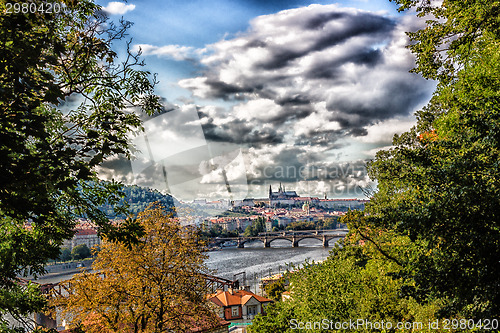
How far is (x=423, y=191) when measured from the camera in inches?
258

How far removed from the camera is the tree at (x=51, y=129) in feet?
10.6

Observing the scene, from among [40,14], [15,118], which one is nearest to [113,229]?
[15,118]

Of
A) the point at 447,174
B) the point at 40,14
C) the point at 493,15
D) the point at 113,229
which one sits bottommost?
the point at 113,229

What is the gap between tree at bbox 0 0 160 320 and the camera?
323cm

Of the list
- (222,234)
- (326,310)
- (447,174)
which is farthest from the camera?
(222,234)

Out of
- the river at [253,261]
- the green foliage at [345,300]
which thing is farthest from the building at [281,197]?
the green foliage at [345,300]

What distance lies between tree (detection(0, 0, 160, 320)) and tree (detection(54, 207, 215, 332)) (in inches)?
176

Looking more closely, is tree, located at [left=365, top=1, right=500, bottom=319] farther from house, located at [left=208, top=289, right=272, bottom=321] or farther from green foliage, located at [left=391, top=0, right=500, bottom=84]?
house, located at [left=208, top=289, right=272, bottom=321]

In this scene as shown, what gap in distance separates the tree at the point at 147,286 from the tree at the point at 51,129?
14.7ft

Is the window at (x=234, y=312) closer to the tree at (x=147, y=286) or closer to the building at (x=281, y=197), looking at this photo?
the tree at (x=147, y=286)

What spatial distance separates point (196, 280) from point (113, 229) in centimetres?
750

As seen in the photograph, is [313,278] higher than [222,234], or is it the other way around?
[313,278]

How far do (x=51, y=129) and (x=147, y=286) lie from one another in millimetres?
7100

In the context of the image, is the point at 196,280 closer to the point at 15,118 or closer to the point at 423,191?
the point at 423,191
